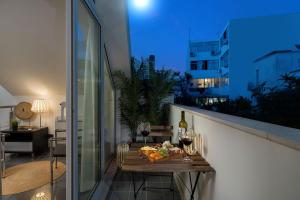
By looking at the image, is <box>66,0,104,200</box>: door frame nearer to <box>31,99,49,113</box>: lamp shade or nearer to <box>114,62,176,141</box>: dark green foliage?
<box>114,62,176,141</box>: dark green foliage

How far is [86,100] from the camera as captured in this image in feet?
8.21

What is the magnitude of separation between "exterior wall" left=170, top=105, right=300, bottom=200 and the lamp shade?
4.01 meters

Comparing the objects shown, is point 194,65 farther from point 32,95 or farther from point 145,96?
point 32,95

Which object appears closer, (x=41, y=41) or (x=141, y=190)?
(x=141, y=190)

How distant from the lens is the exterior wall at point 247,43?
11.5m

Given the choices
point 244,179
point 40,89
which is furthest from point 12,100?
point 244,179

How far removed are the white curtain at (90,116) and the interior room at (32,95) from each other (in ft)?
1.59

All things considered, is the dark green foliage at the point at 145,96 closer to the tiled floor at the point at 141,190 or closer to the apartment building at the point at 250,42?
the tiled floor at the point at 141,190

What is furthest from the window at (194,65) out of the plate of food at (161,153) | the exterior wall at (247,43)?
the plate of food at (161,153)

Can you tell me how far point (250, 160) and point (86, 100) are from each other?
1.77 m

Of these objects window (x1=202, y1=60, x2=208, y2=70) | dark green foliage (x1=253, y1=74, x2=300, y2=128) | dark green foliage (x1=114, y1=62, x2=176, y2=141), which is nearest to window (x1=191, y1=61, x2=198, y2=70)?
window (x1=202, y1=60, x2=208, y2=70)

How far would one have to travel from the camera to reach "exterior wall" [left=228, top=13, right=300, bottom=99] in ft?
Answer: 37.8

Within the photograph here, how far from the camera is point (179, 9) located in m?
19.5

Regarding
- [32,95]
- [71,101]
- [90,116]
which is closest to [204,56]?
[32,95]
